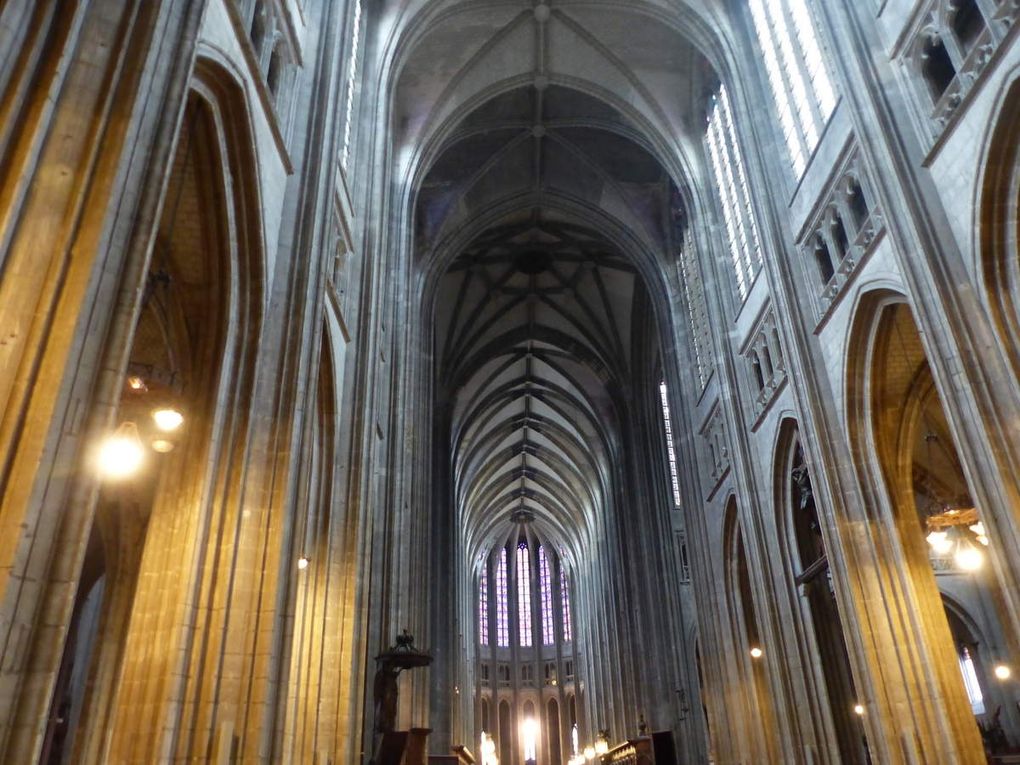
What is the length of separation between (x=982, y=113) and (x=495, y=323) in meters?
23.5

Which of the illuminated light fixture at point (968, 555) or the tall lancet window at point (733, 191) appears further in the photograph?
the tall lancet window at point (733, 191)

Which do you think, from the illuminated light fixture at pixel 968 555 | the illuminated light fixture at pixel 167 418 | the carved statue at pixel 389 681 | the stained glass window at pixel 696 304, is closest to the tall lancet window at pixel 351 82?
the illuminated light fixture at pixel 167 418

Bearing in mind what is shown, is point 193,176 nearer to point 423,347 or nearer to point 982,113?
point 982,113

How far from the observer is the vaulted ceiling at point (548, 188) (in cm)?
1942

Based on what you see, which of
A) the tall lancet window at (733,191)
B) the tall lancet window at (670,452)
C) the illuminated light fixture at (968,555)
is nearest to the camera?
the illuminated light fixture at (968,555)

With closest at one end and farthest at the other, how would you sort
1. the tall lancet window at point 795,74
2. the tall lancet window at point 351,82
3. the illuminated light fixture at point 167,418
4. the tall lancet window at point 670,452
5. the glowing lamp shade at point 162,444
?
the illuminated light fixture at point 167,418 < the glowing lamp shade at point 162,444 < the tall lancet window at point 795,74 < the tall lancet window at point 351,82 < the tall lancet window at point 670,452

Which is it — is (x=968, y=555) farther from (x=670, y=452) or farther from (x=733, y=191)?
(x=670, y=452)

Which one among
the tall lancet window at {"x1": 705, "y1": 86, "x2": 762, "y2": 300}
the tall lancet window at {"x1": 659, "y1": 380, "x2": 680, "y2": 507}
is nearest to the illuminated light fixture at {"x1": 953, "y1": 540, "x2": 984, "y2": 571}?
the tall lancet window at {"x1": 705, "y1": 86, "x2": 762, "y2": 300}

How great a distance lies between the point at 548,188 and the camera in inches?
968

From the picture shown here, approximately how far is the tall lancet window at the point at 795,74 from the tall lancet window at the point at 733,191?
1414mm

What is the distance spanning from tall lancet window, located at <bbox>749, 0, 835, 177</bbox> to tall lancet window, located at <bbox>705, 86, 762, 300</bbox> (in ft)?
4.64

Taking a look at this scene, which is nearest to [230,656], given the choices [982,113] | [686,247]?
[982,113]

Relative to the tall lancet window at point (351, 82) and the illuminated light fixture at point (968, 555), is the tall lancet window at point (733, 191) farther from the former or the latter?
the tall lancet window at point (351, 82)

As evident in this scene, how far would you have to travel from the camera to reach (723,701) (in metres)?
18.5
